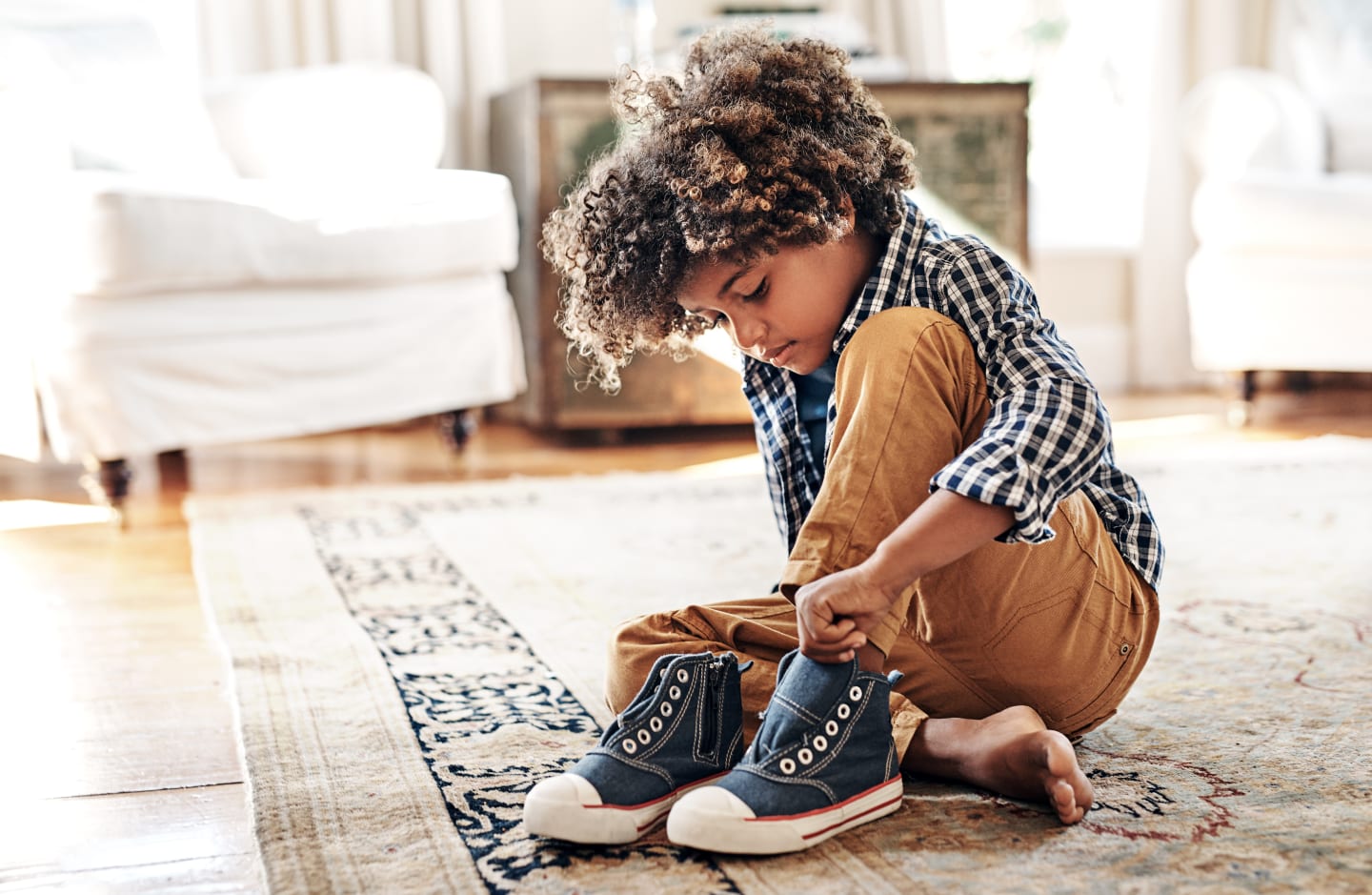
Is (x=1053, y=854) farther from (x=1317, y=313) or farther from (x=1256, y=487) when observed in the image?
(x=1317, y=313)

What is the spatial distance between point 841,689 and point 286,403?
1.62 meters

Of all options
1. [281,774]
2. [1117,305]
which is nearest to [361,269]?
[281,774]

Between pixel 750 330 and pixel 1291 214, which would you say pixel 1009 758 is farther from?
pixel 1291 214

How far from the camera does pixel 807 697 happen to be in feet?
2.89

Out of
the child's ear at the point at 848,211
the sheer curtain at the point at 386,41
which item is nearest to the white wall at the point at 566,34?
the sheer curtain at the point at 386,41

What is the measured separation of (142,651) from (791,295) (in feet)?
2.56

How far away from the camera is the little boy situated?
2.87ft

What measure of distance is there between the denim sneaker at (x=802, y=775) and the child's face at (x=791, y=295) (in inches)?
9.6

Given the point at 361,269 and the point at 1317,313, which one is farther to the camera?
the point at 1317,313

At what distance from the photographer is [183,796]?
1.02 meters

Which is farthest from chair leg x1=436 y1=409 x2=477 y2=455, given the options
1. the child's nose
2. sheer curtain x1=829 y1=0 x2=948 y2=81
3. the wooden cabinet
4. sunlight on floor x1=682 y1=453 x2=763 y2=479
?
the child's nose

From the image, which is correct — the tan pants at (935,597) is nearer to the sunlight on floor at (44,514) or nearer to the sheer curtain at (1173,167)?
the sunlight on floor at (44,514)

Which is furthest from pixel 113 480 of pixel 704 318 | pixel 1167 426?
pixel 1167 426

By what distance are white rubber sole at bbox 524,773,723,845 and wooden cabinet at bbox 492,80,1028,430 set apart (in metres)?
1.79
